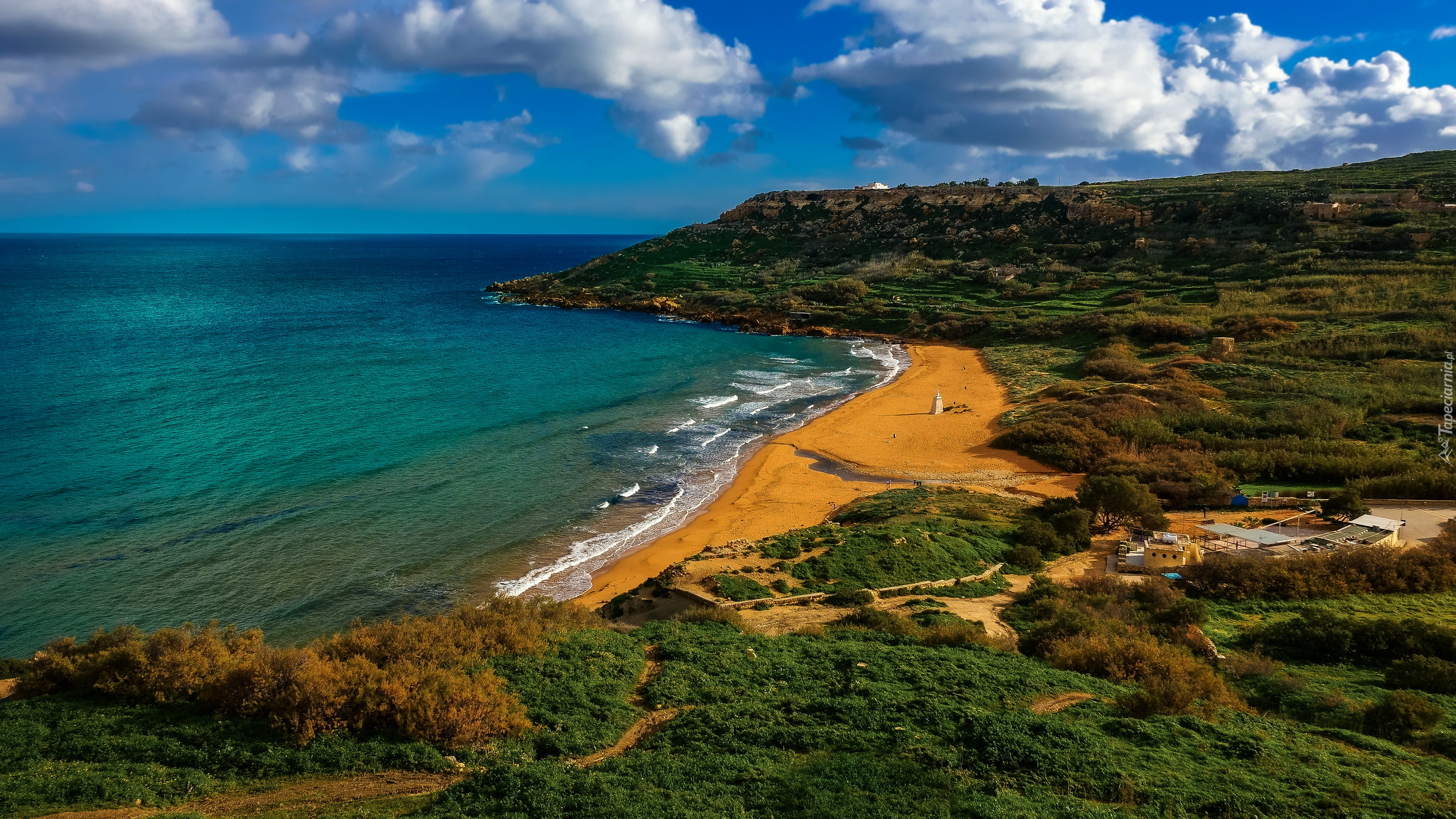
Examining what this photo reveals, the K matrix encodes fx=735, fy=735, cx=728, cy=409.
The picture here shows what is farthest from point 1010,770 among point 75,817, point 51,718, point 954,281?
point 954,281

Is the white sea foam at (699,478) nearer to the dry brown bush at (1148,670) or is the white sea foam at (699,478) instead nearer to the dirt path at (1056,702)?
the dirt path at (1056,702)

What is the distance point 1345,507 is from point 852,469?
18167 millimetres

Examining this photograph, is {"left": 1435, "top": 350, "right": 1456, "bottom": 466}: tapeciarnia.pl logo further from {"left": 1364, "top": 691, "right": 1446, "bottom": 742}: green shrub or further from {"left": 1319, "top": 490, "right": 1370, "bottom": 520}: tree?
{"left": 1364, "top": 691, "right": 1446, "bottom": 742}: green shrub

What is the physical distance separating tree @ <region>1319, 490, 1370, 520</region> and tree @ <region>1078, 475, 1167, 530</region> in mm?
5020

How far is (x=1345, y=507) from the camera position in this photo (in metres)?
24.2

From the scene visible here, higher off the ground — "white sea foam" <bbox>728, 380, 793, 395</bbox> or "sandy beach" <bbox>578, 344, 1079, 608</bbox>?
"white sea foam" <bbox>728, 380, 793, 395</bbox>

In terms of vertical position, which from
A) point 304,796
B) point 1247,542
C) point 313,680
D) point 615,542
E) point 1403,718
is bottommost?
point 615,542

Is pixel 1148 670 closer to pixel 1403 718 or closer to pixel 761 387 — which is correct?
pixel 1403 718

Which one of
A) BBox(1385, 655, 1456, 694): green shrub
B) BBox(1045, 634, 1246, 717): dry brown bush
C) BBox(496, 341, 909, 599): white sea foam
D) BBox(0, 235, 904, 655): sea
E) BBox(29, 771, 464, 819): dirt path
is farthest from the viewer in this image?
BBox(496, 341, 909, 599): white sea foam

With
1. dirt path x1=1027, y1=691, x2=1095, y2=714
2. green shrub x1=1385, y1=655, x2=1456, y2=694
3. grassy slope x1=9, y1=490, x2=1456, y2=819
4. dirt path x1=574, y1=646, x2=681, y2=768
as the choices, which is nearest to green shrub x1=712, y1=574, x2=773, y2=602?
dirt path x1=574, y1=646, x2=681, y2=768

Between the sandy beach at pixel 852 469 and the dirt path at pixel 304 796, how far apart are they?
36.1 ft

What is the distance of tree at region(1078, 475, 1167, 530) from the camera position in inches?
973

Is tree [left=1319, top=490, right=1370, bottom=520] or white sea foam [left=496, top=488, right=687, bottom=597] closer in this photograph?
white sea foam [left=496, top=488, right=687, bottom=597]

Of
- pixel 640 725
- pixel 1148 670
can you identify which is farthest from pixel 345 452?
pixel 1148 670
